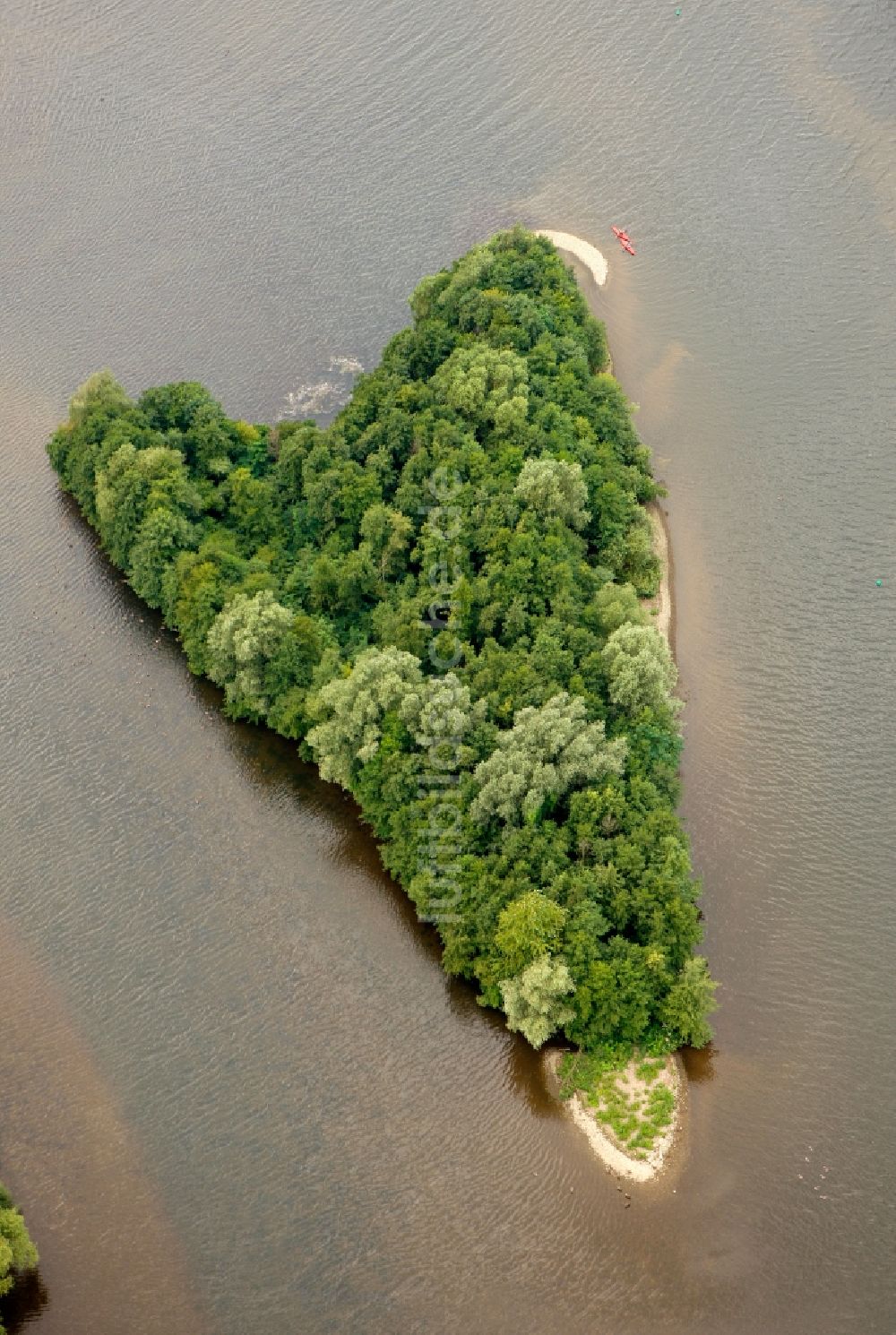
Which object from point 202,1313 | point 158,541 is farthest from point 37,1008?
point 158,541

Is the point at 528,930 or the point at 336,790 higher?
the point at 336,790

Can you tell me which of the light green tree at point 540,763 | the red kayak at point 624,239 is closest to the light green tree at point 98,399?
the light green tree at point 540,763

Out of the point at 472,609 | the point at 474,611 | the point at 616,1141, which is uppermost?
the point at 472,609

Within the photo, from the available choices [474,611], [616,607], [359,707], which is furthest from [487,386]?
[359,707]

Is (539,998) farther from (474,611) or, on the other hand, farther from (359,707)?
(474,611)

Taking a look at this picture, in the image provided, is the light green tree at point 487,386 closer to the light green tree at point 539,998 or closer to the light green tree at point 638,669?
the light green tree at point 638,669

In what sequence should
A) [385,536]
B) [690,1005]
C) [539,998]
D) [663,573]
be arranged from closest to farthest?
[539,998], [690,1005], [385,536], [663,573]

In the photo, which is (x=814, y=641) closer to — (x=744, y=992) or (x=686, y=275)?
(x=744, y=992)
